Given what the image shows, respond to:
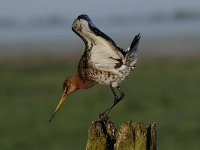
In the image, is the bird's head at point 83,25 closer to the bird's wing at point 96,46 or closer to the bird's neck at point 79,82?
the bird's wing at point 96,46

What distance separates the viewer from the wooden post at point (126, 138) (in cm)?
500

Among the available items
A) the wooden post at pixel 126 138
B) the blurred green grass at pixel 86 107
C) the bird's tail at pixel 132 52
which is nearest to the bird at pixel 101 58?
the bird's tail at pixel 132 52

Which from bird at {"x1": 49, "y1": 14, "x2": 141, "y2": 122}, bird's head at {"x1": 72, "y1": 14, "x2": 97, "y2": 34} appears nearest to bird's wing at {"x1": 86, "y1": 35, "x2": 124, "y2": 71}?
bird at {"x1": 49, "y1": 14, "x2": 141, "y2": 122}

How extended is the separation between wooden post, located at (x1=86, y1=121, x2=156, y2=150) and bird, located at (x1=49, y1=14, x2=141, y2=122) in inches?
46.3

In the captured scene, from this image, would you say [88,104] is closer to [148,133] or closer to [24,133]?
[24,133]

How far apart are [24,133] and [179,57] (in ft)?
62.3

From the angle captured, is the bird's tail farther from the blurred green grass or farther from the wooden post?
the blurred green grass

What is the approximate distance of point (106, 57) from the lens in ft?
23.0

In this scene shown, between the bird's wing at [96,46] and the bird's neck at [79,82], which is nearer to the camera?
the bird's wing at [96,46]

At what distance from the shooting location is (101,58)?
277 inches

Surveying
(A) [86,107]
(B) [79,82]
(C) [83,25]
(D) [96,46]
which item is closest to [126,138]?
(C) [83,25]

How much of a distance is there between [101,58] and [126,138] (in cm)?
207

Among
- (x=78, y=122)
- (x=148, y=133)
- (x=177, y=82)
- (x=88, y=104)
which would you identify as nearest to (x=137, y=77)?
(x=177, y=82)

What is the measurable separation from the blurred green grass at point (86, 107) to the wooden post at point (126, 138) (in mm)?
8003
